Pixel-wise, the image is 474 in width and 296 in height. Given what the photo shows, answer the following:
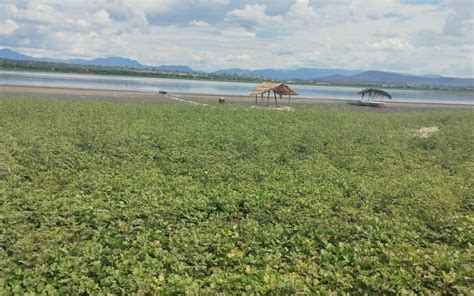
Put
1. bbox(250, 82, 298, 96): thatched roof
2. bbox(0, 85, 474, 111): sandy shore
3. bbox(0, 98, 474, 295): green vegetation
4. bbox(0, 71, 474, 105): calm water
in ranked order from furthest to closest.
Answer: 1. bbox(0, 71, 474, 105): calm water
2. bbox(250, 82, 298, 96): thatched roof
3. bbox(0, 85, 474, 111): sandy shore
4. bbox(0, 98, 474, 295): green vegetation

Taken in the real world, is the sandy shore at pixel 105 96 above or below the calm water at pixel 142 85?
below

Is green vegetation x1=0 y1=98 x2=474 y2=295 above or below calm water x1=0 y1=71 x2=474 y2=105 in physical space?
below

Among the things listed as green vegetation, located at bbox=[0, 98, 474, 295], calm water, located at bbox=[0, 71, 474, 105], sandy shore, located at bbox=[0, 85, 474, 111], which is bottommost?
green vegetation, located at bbox=[0, 98, 474, 295]

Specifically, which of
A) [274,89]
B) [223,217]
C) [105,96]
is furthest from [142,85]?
[223,217]

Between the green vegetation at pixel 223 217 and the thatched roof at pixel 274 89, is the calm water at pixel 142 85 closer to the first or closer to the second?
the thatched roof at pixel 274 89

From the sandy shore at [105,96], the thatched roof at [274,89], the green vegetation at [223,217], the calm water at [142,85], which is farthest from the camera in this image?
the calm water at [142,85]

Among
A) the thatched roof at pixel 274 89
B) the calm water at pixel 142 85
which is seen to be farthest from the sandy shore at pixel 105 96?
the calm water at pixel 142 85

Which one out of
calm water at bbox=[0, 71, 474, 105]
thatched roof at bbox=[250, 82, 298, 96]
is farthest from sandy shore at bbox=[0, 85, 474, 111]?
calm water at bbox=[0, 71, 474, 105]

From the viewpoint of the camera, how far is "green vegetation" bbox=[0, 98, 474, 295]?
20.9ft

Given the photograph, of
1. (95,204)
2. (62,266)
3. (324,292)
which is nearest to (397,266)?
(324,292)

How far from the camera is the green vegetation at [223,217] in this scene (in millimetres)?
6359

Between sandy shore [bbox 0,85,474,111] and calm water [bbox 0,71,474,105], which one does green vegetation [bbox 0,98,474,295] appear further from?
calm water [bbox 0,71,474,105]

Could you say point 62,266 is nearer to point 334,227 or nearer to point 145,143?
point 334,227

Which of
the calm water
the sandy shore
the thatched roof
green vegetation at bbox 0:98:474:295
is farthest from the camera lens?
the calm water
